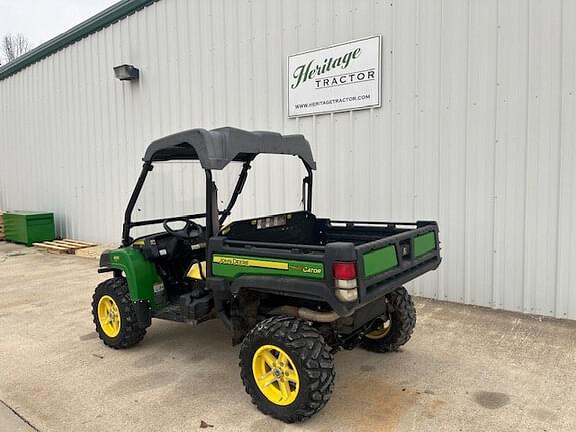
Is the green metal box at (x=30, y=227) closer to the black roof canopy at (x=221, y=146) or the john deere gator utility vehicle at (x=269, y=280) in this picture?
the john deere gator utility vehicle at (x=269, y=280)

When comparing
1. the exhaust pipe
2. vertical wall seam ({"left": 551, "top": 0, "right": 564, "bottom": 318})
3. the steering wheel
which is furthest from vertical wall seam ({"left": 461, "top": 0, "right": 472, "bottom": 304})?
the steering wheel

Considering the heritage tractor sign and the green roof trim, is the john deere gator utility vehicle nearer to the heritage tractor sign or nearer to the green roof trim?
the heritage tractor sign

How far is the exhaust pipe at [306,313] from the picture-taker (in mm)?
3031

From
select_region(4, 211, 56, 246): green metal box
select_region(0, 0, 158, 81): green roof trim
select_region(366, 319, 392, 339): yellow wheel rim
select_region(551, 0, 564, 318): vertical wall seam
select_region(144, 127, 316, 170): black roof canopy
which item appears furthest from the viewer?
select_region(4, 211, 56, 246): green metal box

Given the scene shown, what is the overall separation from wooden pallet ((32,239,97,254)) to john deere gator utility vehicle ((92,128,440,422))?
5777mm

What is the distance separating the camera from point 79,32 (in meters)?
10.1

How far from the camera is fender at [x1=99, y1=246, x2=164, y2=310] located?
396 centimetres

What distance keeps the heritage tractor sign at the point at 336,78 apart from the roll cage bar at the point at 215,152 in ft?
6.72

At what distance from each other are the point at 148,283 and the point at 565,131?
13.6 ft

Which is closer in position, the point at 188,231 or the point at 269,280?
the point at 269,280

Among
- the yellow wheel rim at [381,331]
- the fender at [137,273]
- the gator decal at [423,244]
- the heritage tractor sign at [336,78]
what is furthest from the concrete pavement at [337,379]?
the heritage tractor sign at [336,78]

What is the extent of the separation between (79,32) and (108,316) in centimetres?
792

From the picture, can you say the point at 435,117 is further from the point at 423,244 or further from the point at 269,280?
the point at 269,280

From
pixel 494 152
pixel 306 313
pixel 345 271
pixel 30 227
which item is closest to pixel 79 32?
pixel 30 227
